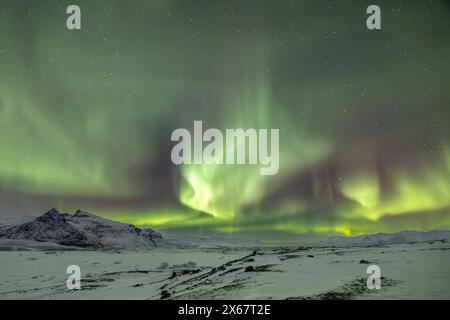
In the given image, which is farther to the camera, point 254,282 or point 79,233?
point 79,233

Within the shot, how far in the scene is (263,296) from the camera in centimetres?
1561

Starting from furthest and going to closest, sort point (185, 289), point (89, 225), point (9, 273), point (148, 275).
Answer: point (89, 225)
point (9, 273)
point (148, 275)
point (185, 289)

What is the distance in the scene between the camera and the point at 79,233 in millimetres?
105562

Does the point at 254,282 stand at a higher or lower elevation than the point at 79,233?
higher

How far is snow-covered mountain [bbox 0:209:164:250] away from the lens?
9038 centimetres

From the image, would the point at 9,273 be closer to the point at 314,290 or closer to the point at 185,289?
the point at 185,289

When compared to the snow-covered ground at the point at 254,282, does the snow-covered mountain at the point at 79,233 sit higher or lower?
lower

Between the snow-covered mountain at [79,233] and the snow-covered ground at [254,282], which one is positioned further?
the snow-covered mountain at [79,233]

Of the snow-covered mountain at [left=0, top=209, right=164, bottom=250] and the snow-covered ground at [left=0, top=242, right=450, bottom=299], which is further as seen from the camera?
the snow-covered mountain at [left=0, top=209, right=164, bottom=250]

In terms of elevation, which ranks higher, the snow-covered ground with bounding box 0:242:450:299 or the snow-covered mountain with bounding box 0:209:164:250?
the snow-covered ground with bounding box 0:242:450:299

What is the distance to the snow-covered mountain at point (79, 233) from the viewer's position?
90375mm
